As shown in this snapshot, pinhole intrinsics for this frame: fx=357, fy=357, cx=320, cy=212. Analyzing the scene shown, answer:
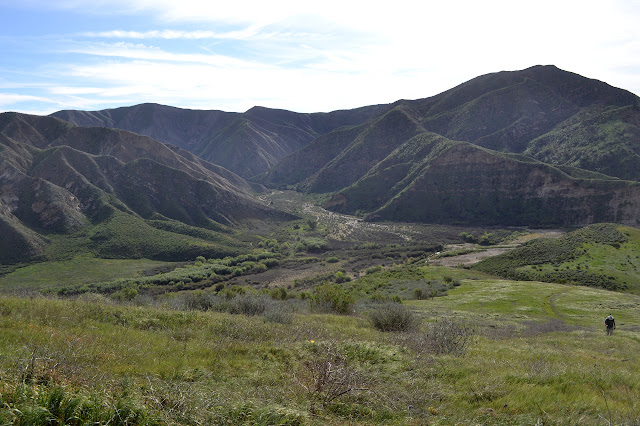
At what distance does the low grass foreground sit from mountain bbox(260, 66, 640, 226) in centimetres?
8666

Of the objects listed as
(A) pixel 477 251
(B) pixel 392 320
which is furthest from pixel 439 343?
(A) pixel 477 251

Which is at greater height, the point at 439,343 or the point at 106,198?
the point at 106,198

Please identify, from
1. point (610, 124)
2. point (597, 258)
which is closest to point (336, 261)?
point (597, 258)

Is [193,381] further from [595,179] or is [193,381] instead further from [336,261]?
[595,179]

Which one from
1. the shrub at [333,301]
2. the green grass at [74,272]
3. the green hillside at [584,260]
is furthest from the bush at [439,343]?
the green grass at [74,272]

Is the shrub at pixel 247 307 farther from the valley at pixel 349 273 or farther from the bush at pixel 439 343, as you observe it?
the bush at pixel 439 343

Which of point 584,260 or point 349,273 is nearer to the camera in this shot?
point 584,260

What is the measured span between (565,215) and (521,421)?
9550 centimetres

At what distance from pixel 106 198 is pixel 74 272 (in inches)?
1126

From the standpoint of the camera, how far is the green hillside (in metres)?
41.8

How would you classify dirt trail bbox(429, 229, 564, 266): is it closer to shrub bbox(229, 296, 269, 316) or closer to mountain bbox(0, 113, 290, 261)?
mountain bbox(0, 113, 290, 261)

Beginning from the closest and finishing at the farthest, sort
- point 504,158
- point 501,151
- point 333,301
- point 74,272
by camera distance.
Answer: point 333,301 → point 74,272 → point 504,158 → point 501,151

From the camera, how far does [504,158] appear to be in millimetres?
96812

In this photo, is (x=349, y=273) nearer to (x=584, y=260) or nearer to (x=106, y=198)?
(x=584, y=260)
